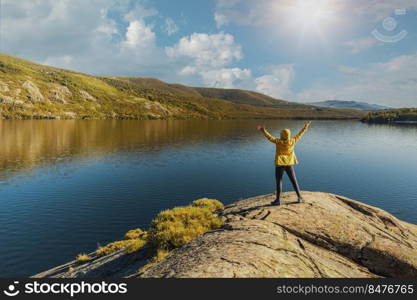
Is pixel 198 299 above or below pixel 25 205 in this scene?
above

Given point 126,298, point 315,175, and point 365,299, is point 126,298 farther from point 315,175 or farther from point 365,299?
point 315,175

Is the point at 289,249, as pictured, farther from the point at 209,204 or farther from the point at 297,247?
the point at 209,204

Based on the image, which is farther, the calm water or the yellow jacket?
the calm water

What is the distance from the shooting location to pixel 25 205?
1282 inches

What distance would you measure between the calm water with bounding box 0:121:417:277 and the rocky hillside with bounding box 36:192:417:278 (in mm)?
12061

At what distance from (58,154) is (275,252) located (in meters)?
69.3

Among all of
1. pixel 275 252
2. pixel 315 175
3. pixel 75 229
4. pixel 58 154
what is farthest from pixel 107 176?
pixel 275 252

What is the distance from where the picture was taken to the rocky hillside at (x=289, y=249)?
353 inches

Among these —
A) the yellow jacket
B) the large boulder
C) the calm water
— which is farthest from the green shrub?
the calm water

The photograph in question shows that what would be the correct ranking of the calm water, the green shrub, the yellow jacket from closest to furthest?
the yellow jacket
the green shrub
the calm water

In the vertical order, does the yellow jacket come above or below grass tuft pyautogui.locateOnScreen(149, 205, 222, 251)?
above

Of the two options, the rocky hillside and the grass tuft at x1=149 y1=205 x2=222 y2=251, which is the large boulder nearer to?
the rocky hillside

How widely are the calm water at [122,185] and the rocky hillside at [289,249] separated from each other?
475 inches

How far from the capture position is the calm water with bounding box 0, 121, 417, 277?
2523 cm
